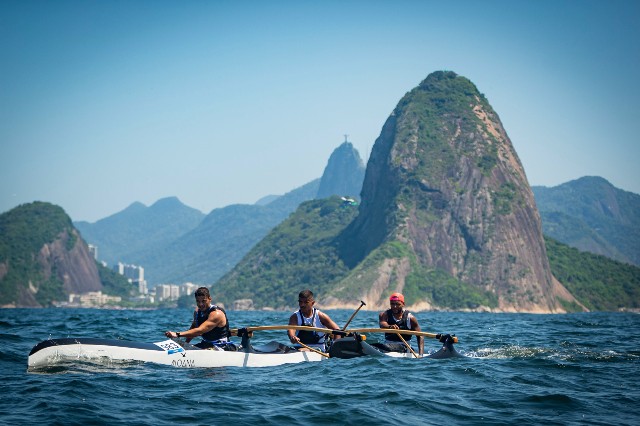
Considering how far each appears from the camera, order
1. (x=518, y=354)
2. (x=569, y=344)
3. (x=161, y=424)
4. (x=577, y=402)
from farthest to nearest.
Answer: (x=569, y=344)
(x=518, y=354)
(x=577, y=402)
(x=161, y=424)

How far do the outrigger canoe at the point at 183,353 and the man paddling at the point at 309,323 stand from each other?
2.22 ft

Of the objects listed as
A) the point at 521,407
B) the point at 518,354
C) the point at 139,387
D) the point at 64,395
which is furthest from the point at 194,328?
the point at 518,354

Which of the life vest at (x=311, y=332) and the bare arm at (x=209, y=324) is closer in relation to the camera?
the bare arm at (x=209, y=324)

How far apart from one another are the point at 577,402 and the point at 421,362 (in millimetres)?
5946

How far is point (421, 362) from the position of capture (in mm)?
21422

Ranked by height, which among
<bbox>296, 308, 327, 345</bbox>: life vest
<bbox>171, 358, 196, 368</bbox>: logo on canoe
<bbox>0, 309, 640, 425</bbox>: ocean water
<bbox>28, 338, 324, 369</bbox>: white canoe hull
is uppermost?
<bbox>296, 308, 327, 345</bbox>: life vest

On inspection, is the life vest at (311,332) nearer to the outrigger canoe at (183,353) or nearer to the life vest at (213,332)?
the outrigger canoe at (183,353)

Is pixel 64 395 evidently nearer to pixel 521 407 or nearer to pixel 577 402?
pixel 521 407

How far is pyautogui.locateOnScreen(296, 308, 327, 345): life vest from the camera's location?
2248 centimetres

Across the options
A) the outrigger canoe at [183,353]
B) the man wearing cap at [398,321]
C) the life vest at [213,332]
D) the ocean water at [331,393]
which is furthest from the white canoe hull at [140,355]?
the man wearing cap at [398,321]

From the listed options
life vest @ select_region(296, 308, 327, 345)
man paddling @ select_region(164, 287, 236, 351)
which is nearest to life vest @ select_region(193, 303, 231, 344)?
man paddling @ select_region(164, 287, 236, 351)

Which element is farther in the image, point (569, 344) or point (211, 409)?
point (569, 344)

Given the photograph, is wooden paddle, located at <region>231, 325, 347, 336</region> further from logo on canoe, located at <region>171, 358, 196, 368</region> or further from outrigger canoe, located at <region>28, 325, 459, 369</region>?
logo on canoe, located at <region>171, 358, 196, 368</region>

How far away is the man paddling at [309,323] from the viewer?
22.2 m
